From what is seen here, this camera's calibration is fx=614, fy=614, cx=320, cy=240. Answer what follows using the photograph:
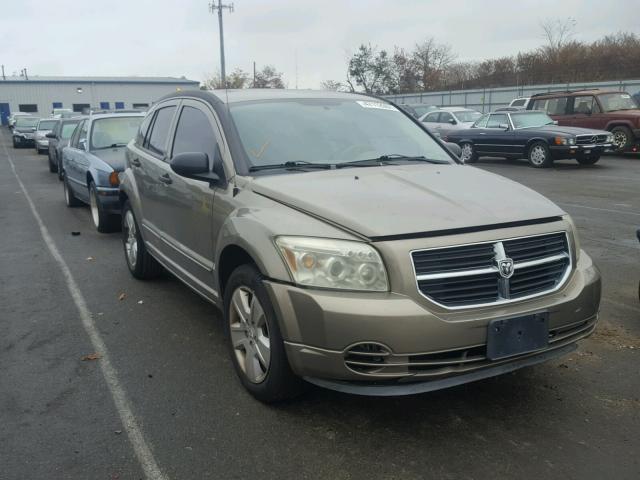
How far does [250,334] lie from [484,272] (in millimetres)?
1382

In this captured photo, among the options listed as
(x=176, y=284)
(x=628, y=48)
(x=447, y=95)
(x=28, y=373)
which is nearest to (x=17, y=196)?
(x=176, y=284)

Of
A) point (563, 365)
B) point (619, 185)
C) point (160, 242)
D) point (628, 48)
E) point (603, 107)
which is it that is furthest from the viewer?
point (628, 48)

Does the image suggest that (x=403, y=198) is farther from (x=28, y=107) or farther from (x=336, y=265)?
(x=28, y=107)

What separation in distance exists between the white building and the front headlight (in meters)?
68.7

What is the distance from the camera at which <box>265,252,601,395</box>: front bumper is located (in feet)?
9.45

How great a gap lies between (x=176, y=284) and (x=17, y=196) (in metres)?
8.97

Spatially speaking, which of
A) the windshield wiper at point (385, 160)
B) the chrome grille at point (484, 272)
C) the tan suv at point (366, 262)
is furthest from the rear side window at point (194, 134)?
the chrome grille at point (484, 272)

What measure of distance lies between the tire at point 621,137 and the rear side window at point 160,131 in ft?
53.1

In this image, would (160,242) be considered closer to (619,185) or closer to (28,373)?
(28,373)

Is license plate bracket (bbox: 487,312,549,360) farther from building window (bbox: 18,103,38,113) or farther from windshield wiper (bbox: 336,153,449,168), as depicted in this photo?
building window (bbox: 18,103,38,113)

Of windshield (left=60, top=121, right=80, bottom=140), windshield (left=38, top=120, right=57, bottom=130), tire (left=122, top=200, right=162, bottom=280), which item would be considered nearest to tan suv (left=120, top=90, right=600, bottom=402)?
tire (left=122, top=200, right=162, bottom=280)

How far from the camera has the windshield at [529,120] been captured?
1738 cm

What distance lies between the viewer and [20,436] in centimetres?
325

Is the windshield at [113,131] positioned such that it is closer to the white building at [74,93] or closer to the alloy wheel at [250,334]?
the alloy wheel at [250,334]
